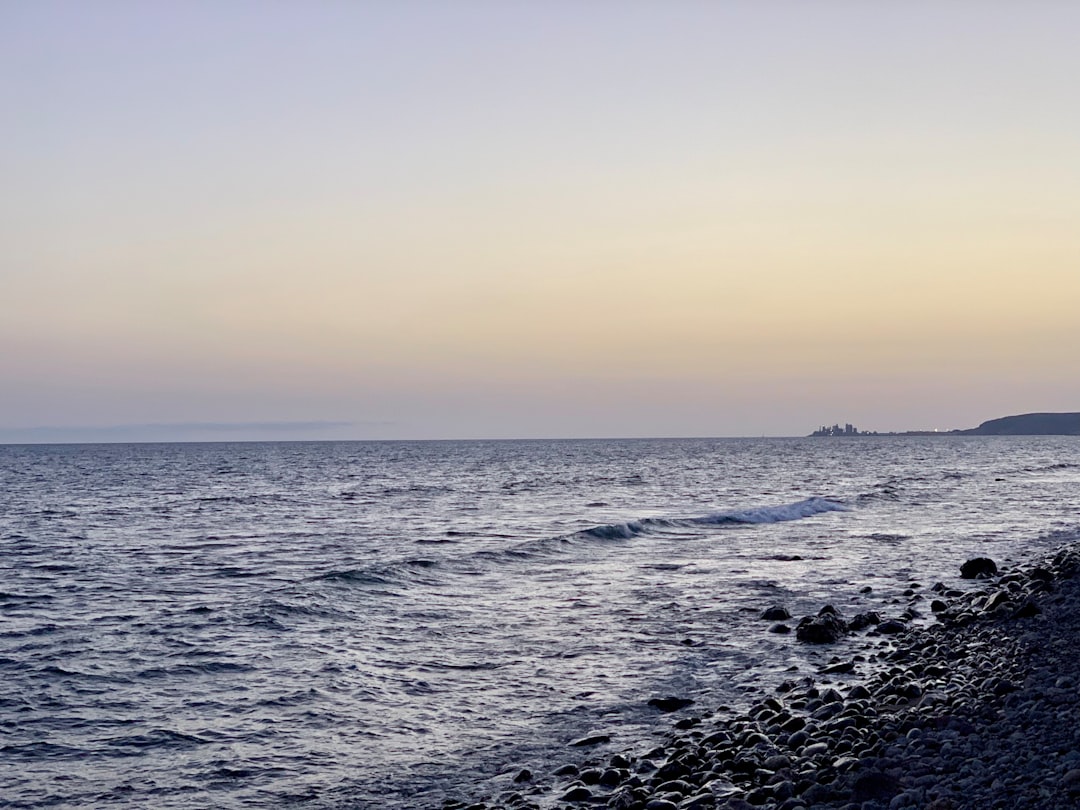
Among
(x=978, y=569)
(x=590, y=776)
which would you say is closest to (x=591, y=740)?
(x=590, y=776)

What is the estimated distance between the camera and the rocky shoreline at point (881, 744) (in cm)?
876

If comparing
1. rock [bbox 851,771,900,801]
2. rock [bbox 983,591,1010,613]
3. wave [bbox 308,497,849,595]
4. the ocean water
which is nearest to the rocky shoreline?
rock [bbox 851,771,900,801]

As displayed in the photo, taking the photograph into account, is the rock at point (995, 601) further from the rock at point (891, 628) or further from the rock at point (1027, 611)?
the rock at point (891, 628)

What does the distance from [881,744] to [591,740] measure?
3846 millimetres

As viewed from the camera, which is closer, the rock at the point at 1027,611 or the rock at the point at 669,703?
the rock at the point at 669,703

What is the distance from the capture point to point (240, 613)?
21.5 meters

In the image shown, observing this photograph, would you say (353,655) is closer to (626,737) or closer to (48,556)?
(626,737)

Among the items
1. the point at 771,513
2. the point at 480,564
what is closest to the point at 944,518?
the point at 771,513

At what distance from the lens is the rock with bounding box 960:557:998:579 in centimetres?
2600

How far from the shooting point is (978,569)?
26.2m

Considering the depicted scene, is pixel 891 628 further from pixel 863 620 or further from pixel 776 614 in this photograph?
pixel 776 614

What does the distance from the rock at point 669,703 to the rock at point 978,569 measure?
50.5ft

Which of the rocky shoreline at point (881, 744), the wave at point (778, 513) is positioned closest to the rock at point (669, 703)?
the rocky shoreline at point (881, 744)

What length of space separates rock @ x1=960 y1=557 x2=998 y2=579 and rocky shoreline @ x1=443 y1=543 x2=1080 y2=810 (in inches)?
372
